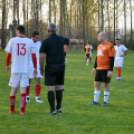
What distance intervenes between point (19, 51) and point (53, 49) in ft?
2.27

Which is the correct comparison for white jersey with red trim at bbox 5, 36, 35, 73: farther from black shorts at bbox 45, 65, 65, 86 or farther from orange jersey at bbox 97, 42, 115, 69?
orange jersey at bbox 97, 42, 115, 69

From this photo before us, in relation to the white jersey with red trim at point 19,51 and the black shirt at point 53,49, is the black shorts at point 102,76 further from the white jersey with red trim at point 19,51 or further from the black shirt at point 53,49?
the white jersey with red trim at point 19,51

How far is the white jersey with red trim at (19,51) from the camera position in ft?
21.0

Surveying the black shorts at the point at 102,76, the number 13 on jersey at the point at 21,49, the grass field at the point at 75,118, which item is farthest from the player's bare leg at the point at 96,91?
the number 13 on jersey at the point at 21,49

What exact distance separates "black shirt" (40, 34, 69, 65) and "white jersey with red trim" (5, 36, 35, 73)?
12.3 inches

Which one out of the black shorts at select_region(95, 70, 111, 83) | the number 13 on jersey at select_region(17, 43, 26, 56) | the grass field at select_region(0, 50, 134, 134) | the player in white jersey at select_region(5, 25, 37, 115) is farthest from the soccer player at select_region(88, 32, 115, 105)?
the number 13 on jersey at select_region(17, 43, 26, 56)

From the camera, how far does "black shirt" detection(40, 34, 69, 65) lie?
21.2 feet

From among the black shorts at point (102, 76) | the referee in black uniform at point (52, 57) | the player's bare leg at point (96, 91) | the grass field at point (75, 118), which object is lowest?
the grass field at point (75, 118)

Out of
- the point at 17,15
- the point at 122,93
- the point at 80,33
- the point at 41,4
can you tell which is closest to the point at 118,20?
the point at 80,33

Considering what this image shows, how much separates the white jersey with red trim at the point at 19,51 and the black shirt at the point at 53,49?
0.31 m

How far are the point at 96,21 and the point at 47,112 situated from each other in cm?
5406

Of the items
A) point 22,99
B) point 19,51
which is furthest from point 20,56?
point 22,99

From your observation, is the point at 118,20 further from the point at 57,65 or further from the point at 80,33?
the point at 57,65

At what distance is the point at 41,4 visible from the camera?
5753 cm
